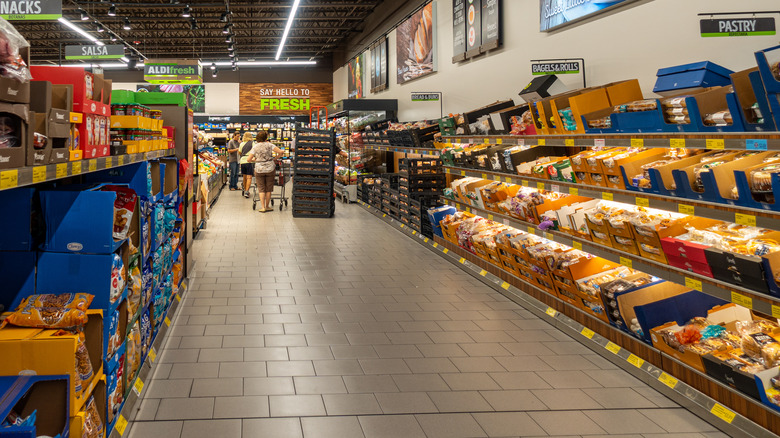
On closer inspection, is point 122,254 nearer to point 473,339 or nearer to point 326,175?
point 473,339

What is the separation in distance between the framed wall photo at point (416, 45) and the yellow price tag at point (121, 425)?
9.41 m

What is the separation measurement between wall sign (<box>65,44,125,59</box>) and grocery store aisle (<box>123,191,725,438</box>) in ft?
27.8

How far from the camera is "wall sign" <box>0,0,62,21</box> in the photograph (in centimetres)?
772

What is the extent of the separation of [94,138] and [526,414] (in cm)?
242

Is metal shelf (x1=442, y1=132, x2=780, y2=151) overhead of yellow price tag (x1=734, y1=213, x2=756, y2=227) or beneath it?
overhead

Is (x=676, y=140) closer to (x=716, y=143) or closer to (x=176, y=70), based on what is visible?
(x=716, y=143)

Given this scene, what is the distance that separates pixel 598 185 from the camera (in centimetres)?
441

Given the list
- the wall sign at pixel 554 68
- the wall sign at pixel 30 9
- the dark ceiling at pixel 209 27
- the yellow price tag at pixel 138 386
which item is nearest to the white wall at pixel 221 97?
the dark ceiling at pixel 209 27

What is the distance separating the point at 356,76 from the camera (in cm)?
1970

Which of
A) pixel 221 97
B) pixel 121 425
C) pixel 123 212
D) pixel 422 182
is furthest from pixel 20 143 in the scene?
pixel 221 97

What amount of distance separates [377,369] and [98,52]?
11.9 m

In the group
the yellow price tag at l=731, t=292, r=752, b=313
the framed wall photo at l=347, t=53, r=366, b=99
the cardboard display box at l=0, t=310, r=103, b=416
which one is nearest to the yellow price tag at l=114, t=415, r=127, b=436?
the cardboard display box at l=0, t=310, r=103, b=416

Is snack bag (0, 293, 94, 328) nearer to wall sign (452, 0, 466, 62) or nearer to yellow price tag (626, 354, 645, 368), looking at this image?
yellow price tag (626, 354, 645, 368)

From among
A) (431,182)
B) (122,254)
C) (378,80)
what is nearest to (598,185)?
(122,254)
